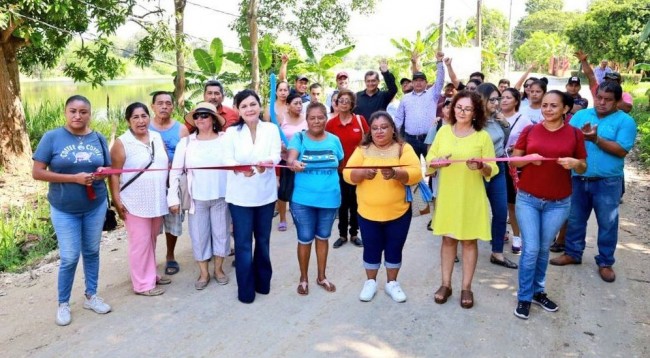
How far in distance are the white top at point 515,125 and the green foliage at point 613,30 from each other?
19.7m

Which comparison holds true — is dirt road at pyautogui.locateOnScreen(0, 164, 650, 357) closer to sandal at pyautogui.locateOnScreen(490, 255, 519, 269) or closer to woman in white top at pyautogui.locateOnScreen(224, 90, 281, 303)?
sandal at pyautogui.locateOnScreen(490, 255, 519, 269)

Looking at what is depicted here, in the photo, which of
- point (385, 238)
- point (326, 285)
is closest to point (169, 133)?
point (326, 285)

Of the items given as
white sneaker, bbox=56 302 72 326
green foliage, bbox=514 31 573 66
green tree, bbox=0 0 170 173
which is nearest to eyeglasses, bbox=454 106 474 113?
white sneaker, bbox=56 302 72 326

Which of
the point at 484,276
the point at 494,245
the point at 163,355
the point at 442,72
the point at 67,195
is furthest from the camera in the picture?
the point at 442,72

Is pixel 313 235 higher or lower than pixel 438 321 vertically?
higher

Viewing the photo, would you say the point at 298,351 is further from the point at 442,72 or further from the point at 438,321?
the point at 442,72

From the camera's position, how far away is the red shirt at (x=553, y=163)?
12.8 ft

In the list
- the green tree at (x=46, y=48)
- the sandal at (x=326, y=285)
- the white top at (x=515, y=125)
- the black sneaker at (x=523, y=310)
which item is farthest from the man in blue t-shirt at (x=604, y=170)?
the green tree at (x=46, y=48)

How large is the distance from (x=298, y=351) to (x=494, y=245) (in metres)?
2.70

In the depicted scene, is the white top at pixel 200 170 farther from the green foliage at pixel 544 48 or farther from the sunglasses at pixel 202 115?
the green foliage at pixel 544 48

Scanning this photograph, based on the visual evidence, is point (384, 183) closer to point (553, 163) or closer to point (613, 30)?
point (553, 163)

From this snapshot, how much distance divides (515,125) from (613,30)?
2590 cm

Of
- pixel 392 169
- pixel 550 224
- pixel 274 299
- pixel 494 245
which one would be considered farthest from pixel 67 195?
pixel 494 245

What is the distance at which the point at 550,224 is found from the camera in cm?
393
